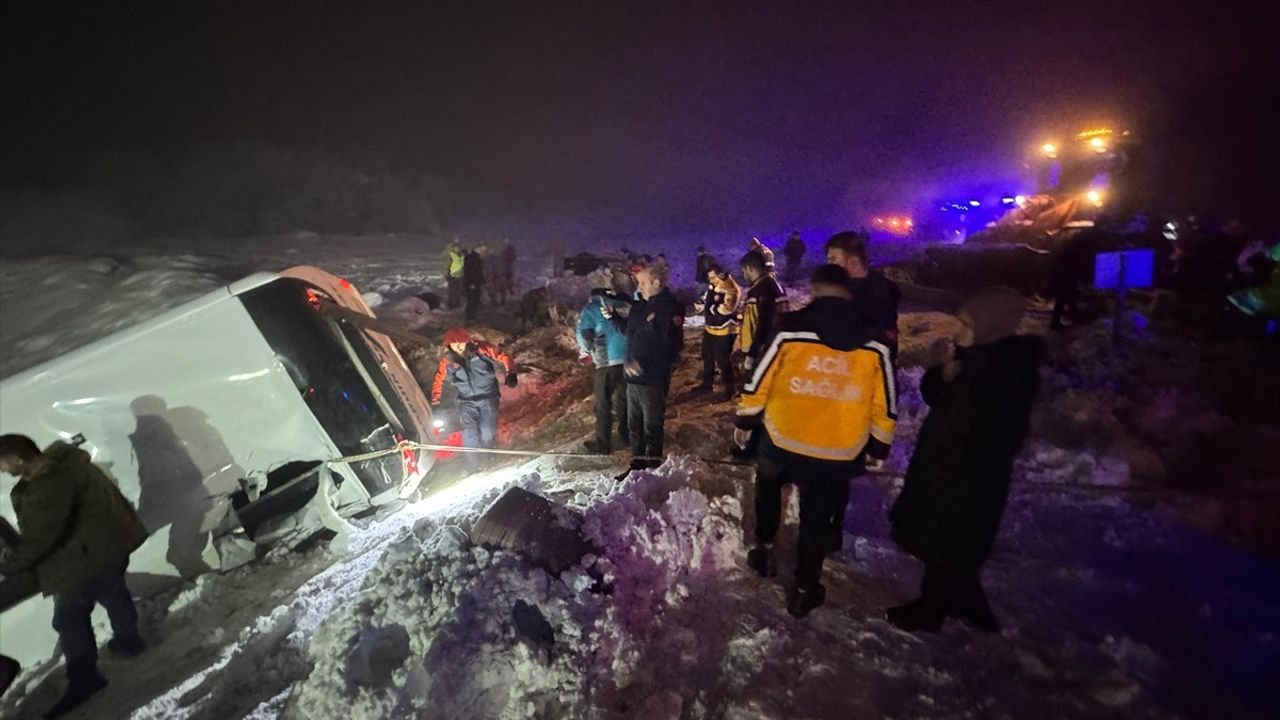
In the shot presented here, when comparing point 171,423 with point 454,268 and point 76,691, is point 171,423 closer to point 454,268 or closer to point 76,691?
point 76,691

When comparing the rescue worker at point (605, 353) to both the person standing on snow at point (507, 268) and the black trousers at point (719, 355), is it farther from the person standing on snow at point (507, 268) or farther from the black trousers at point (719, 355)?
the person standing on snow at point (507, 268)

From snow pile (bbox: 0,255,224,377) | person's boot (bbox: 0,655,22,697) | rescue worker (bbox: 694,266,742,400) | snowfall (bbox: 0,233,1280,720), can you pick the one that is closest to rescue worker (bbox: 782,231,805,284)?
rescue worker (bbox: 694,266,742,400)

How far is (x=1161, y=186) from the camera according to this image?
21.7 meters

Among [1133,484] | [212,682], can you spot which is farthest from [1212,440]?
[212,682]

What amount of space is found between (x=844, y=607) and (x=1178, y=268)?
11359mm

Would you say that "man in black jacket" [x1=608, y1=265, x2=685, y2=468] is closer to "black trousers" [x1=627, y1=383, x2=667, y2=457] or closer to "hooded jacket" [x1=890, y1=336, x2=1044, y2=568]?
"black trousers" [x1=627, y1=383, x2=667, y2=457]

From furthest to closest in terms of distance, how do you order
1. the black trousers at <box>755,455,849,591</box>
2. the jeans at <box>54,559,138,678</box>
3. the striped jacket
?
the jeans at <box>54,559,138,678</box>, the black trousers at <box>755,455,849,591</box>, the striped jacket

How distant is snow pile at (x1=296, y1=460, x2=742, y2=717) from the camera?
2744 millimetres

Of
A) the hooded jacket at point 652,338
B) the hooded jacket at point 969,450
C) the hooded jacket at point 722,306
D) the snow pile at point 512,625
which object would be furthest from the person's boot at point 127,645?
the hooded jacket at point 722,306

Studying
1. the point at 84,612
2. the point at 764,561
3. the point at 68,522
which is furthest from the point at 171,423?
the point at 764,561

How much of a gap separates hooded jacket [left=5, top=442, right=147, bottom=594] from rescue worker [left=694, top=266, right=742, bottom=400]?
5.70 metres

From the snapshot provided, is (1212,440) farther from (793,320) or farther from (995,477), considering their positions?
(793,320)

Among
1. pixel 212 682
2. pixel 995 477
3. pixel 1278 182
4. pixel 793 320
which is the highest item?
pixel 1278 182

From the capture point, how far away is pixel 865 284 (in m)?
4.92
